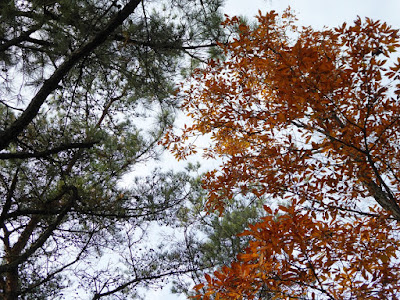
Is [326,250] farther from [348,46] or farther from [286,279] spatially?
[348,46]

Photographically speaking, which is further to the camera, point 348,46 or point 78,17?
point 78,17

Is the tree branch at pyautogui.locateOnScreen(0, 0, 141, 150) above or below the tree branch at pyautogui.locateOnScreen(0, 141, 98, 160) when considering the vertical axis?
above

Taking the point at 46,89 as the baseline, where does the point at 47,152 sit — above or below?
below

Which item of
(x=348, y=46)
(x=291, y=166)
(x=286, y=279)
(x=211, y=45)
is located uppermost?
(x=211, y=45)

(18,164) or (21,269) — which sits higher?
(18,164)

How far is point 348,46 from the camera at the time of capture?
203 centimetres

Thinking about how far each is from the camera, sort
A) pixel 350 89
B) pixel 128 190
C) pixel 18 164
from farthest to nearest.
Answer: pixel 128 190, pixel 18 164, pixel 350 89

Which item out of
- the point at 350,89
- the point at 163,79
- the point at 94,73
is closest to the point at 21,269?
the point at 94,73

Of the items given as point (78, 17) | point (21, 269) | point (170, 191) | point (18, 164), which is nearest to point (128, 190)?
point (170, 191)

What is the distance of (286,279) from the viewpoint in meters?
1.54

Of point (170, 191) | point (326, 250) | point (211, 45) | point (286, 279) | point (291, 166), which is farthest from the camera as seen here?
point (170, 191)

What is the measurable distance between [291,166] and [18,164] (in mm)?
2330

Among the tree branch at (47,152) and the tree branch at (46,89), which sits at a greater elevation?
the tree branch at (46,89)

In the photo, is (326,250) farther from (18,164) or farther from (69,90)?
(69,90)
